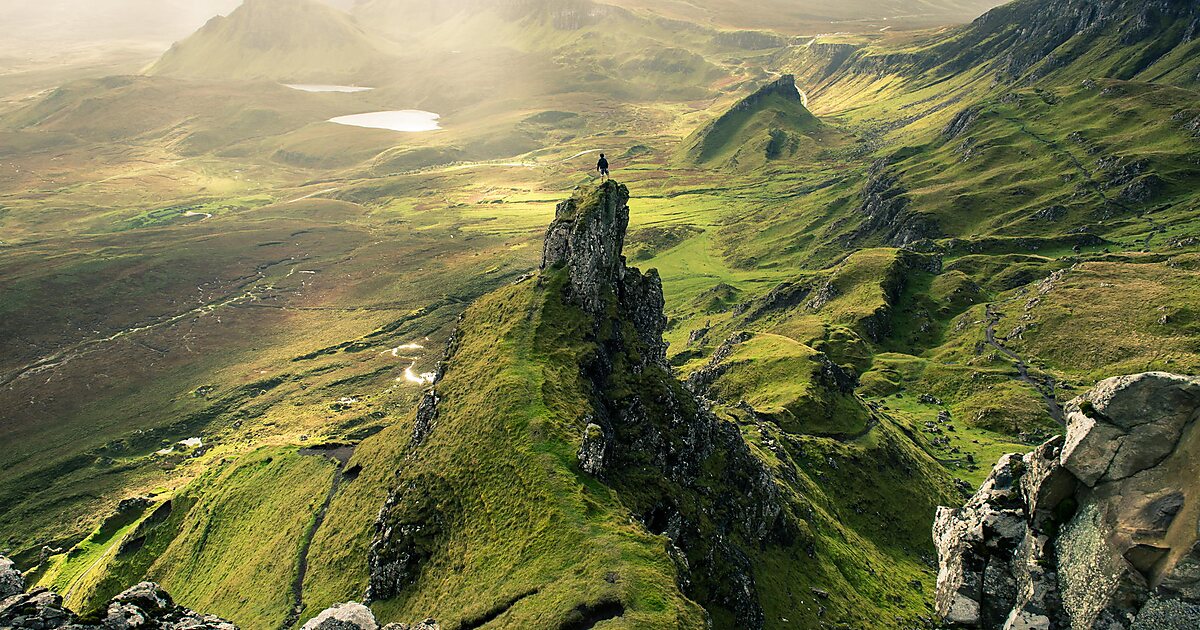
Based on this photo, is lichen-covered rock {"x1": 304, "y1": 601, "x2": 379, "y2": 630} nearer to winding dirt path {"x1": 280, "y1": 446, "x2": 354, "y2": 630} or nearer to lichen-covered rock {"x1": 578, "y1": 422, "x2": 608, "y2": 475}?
lichen-covered rock {"x1": 578, "y1": 422, "x2": 608, "y2": 475}

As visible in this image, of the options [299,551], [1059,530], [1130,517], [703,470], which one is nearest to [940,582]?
[1059,530]

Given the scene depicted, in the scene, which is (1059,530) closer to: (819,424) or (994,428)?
(819,424)

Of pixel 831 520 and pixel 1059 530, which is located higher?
pixel 1059 530

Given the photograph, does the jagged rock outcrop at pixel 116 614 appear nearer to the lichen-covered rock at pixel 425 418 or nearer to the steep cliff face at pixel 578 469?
the steep cliff face at pixel 578 469

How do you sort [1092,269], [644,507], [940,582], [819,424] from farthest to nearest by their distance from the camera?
[1092,269] < [819,424] < [644,507] < [940,582]

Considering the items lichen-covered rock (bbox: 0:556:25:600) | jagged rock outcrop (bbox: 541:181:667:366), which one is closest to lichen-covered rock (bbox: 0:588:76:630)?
lichen-covered rock (bbox: 0:556:25:600)

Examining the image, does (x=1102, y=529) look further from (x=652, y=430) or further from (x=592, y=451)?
(x=652, y=430)
